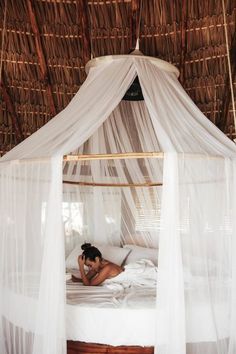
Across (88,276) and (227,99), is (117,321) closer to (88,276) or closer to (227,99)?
(88,276)

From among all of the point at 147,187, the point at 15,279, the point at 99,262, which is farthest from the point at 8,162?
the point at 147,187

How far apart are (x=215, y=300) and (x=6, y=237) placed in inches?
61.7

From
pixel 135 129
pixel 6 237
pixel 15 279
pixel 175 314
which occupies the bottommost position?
pixel 175 314

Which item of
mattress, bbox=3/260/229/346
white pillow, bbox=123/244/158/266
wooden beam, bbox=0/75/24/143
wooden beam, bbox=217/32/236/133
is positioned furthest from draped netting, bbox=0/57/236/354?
wooden beam, bbox=0/75/24/143

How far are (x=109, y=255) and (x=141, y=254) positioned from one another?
0.35m

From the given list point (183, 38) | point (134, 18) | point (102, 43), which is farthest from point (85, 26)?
point (183, 38)

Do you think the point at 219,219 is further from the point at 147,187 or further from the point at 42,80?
the point at 42,80

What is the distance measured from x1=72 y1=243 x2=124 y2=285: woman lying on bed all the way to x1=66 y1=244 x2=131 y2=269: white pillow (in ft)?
1.83

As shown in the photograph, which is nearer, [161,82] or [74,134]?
[74,134]

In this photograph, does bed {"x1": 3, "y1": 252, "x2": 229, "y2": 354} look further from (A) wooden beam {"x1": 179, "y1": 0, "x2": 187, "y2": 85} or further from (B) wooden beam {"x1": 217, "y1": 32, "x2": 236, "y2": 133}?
(A) wooden beam {"x1": 179, "y1": 0, "x2": 187, "y2": 85}

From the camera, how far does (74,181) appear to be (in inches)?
186

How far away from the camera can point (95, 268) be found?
12.6 feet

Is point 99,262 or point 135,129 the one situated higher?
point 135,129

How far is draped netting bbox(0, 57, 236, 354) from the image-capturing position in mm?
2578
